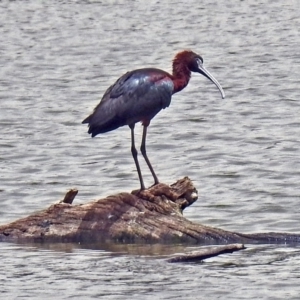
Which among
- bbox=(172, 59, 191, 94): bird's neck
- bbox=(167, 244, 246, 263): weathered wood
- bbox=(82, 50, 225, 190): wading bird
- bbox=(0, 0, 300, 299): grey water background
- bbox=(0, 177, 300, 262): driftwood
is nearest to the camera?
bbox=(167, 244, 246, 263): weathered wood

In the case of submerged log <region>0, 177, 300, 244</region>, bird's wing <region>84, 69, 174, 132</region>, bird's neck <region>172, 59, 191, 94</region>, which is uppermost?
bird's neck <region>172, 59, 191, 94</region>

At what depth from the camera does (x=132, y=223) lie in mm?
12414

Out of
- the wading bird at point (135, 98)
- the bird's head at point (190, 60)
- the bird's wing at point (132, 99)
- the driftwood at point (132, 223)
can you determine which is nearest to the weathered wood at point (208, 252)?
the driftwood at point (132, 223)

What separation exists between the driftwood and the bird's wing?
111 centimetres

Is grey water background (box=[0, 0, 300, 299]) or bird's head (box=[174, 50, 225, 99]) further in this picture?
bird's head (box=[174, 50, 225, 99])

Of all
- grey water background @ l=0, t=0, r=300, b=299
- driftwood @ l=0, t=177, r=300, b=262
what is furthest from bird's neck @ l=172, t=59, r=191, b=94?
driftwood @ l=0, t=177, r=300, b=262

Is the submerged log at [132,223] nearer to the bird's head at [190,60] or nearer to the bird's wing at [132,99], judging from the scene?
the bird's wing at [132,99]

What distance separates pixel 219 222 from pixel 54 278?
12.2ft

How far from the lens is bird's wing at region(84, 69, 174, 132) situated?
13.3 metres

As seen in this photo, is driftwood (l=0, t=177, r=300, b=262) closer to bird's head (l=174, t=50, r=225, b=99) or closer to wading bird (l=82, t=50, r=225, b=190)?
wading bird (l=82, t=50, r=225, b=190)

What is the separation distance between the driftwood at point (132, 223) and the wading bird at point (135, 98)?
802mm

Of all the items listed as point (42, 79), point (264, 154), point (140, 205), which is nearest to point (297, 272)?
point (140, 205)

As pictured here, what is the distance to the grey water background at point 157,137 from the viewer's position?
1135cm

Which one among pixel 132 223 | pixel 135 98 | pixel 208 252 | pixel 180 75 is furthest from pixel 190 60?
pixel 208 252
